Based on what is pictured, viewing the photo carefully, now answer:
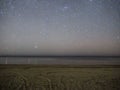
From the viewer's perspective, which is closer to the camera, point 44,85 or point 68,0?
point 44,85

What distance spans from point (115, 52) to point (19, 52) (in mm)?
801

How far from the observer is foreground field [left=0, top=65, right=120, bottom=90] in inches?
52.4

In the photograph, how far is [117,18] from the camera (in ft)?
4.83

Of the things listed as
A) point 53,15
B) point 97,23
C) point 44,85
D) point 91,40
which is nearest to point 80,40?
point 91,40

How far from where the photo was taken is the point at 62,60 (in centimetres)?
140

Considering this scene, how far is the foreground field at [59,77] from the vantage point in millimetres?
1331

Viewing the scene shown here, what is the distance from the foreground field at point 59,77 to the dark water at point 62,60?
0.14ft

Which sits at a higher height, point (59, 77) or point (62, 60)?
point (62, 60)

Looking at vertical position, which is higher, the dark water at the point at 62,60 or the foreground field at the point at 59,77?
the dark water at the point at 62,60

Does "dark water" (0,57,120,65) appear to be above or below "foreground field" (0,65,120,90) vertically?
above

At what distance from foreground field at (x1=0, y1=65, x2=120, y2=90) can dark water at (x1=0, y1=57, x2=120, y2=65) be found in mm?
44

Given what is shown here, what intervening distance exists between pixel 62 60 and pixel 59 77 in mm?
144

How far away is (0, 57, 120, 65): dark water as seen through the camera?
138 cm

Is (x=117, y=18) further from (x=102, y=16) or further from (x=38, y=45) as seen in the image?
(x=38, y=45)
